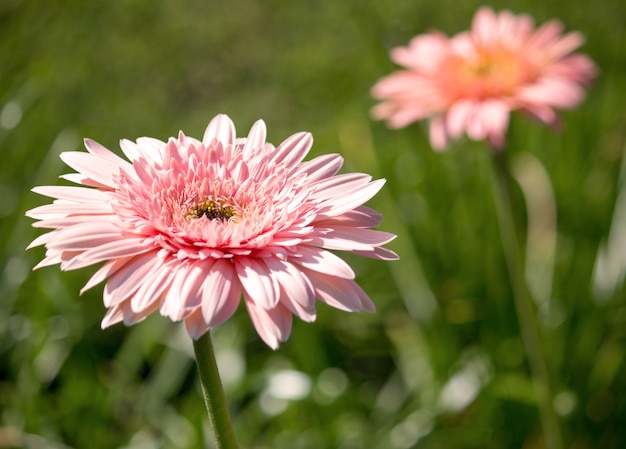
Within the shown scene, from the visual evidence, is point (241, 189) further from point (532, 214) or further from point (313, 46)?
point (313, 46)

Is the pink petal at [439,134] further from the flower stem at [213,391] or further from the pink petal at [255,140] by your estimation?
the flower stem at [213,391]

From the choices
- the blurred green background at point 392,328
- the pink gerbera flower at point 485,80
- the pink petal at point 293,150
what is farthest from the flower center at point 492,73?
the pink petal at point 293,150

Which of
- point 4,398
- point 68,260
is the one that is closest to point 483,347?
point 4,398

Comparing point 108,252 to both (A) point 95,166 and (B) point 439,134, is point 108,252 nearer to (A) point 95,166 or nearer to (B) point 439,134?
(A) point 95,166

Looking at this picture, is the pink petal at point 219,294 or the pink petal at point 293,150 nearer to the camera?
the pink petal at point 219,294

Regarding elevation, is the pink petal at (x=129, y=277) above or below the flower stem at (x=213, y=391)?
above

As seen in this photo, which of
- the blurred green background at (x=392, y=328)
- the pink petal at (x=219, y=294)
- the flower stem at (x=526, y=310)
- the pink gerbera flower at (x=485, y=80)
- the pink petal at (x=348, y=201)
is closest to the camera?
the pink petal at (x=219, y=294)

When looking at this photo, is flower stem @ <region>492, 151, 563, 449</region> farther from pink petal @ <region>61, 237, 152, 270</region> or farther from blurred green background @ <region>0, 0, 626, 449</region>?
pink petal @ <region>61, 237, 152, 270</region>

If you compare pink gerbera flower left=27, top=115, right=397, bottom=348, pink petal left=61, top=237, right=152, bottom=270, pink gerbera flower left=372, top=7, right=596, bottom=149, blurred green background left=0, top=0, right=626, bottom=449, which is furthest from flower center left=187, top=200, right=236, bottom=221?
blurred green background left=0, top=0, right=626, bottom=449
